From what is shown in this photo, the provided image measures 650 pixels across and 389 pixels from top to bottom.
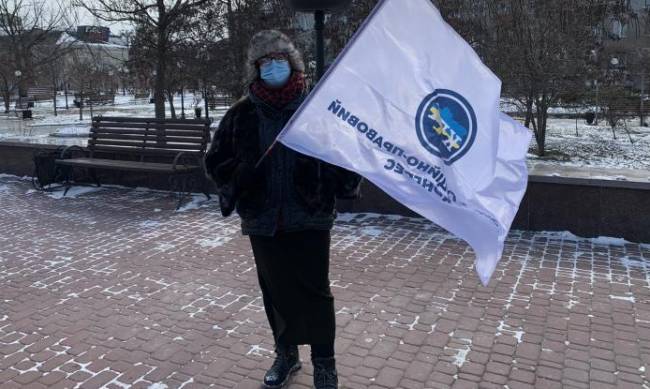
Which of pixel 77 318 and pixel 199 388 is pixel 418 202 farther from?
pixel 77 318

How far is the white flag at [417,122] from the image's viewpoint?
2697mm

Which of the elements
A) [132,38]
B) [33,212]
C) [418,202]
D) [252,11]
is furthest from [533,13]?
[418,202]

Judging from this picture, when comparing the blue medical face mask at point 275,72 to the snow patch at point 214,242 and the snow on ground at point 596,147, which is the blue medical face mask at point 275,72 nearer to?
the snow patch at point 214,242

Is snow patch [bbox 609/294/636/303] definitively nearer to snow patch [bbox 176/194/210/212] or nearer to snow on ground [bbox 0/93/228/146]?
snow patch [bbox 176/194/210/212]

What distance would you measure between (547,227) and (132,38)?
41.0 feet

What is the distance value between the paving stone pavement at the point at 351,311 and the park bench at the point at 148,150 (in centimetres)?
160

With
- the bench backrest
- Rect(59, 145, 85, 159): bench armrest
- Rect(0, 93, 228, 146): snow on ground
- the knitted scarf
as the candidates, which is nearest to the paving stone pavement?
the knitted scarf

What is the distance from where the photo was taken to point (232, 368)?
3473 mm

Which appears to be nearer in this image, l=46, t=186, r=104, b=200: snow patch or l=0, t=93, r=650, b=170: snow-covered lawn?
l=46, t=186, r=104, b=200: snow patch

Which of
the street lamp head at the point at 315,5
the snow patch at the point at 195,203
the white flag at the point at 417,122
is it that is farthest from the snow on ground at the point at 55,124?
the white flag at the point at 417,122

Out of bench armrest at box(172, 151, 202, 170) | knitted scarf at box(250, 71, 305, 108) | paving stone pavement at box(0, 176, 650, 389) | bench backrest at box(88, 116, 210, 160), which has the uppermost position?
knitted scarf at box(250, 71, 305, 108)

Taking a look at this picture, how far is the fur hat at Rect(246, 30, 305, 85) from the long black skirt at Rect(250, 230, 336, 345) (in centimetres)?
81

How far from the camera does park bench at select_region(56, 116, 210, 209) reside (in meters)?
8.13

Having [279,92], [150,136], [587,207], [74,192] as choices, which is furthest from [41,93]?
[279,92]
